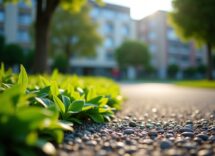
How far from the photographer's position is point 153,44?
57688 mm

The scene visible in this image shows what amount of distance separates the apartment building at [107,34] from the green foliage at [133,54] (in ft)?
25.0

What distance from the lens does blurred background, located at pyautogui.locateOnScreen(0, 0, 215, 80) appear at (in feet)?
87.8

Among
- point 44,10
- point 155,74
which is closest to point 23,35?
point 155,74

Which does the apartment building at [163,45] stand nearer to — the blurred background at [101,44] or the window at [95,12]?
the blurred background at [101,44]

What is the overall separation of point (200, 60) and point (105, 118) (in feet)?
210

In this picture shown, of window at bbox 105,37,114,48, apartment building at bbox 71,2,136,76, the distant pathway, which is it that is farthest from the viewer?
window at bbox 105,37,114,48

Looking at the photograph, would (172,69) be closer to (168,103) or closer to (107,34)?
(107,34)

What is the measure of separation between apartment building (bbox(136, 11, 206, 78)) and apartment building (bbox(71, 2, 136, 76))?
7.39 metres

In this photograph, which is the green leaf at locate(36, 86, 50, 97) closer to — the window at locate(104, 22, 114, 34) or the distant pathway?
the distant pathway

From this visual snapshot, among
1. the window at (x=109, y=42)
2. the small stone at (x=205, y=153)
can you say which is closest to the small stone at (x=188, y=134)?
the small stone at (x=205, y=153)

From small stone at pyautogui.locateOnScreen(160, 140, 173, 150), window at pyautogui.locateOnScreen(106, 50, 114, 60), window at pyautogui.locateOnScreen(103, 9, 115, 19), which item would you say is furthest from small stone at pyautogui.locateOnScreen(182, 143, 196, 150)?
window at pyautogui.locateOnScreen(103, 9, 115, 19)

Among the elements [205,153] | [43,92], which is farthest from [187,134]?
[43,92]

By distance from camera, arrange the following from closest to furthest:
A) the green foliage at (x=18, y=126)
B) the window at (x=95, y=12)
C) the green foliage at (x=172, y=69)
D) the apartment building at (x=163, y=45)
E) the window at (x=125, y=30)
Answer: the green foliage at (x=18, y=126), the window at (x=95, y=12), the green foliage at (x=172, y=69), the window at (x=125, y=30), the apartment building at (x=163, y=45)

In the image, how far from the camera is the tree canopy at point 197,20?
1777cm
